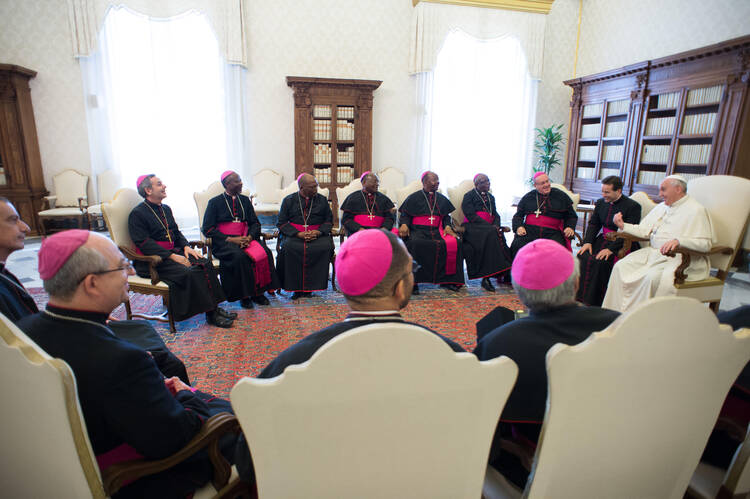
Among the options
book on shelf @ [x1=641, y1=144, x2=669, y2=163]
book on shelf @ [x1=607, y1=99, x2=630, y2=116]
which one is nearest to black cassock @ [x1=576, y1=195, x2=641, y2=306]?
book on shelf @ [x1=641, y1=144, x2=669, y2=163]

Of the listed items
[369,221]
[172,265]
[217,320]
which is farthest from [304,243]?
[172,265]

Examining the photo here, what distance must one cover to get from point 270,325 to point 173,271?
98cm

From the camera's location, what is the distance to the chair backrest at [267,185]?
7699 mm

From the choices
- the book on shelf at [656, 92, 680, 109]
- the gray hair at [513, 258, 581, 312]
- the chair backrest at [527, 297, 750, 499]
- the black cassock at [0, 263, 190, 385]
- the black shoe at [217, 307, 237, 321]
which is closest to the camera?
the chair backrest at [527, 297, 750, 499]

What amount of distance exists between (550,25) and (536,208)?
18.1 feet

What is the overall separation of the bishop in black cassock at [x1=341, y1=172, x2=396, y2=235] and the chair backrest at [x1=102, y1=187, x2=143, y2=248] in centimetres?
225

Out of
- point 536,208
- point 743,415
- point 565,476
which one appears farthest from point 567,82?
point 565,476

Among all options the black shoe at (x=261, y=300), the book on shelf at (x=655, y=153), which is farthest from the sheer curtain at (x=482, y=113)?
the black shoe at (x=261, y=300)

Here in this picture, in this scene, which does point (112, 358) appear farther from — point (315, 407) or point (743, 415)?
point (743, 415)

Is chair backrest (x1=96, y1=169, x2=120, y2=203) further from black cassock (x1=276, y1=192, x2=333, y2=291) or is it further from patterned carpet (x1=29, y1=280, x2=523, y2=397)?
black cassock (x1=276, y1=192, x2=333, y2=291)

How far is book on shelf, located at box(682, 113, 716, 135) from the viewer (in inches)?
224

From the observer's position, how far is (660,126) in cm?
646

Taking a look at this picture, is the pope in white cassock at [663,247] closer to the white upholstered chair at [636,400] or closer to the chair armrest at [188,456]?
the white upholstered chair at [636,400]

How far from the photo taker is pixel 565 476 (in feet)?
3.76
